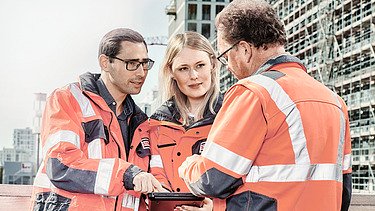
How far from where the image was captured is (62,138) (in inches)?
73.9

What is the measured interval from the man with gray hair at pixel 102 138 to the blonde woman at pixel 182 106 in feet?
0.20

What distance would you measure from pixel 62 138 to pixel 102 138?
0.46ft

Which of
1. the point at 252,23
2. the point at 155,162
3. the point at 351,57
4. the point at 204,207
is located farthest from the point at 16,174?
the point at 252,23

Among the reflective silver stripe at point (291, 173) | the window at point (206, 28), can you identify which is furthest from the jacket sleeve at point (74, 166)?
the window at point (206, 28)

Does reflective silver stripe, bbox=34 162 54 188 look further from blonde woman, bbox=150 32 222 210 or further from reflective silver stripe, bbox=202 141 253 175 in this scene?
reflective silver stripe, bbox=202 141 253 175

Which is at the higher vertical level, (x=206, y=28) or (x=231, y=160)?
(x=206, y=28)

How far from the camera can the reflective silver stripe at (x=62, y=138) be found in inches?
73.9

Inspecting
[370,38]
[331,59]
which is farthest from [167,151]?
[331,59]

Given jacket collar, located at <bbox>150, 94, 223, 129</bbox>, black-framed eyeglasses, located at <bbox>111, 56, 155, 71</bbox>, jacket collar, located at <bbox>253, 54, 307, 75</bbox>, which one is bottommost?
jacket collar, located at <bbox>150, 94, 223, 129</bbox>

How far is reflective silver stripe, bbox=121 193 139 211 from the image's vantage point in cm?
199

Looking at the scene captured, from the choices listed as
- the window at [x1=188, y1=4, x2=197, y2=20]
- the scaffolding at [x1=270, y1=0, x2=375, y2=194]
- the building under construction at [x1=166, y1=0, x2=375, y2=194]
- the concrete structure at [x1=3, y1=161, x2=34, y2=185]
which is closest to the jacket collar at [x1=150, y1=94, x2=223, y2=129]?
the building under construction at [x1=166, y1=0, x2=375, y2=194]

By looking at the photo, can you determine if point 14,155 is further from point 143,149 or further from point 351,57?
point 143,149

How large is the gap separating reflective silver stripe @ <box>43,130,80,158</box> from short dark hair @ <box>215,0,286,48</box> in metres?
0.58

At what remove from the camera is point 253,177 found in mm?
1576
